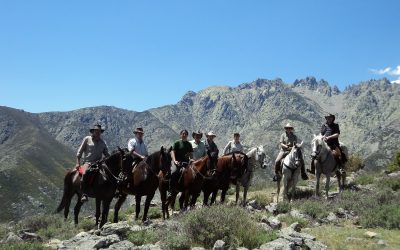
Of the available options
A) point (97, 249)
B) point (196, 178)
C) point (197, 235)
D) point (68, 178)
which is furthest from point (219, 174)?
point (97, 249)

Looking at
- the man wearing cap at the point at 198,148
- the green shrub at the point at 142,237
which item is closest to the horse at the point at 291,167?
the man wearing cap at the point at 198,148

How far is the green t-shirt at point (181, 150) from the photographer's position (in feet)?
53.1

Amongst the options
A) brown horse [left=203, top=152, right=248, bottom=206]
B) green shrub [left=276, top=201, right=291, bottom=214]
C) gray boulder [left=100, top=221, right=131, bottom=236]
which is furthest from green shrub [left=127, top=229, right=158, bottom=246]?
green shrub [left=276, top=201, right=291, bottom=214]

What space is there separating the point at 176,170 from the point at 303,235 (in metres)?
6.27

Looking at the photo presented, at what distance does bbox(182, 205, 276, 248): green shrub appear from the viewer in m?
10.0

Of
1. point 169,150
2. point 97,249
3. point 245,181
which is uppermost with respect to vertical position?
point 169,150

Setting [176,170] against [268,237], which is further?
[176,170]

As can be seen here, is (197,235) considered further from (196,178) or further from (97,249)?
(196,178)

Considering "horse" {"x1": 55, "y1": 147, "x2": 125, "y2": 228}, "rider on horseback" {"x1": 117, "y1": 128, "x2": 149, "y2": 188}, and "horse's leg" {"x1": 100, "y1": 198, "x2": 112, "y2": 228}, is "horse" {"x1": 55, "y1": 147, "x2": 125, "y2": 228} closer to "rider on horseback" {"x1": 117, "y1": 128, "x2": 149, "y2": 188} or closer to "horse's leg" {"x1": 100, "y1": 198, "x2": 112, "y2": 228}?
"horse's leg" {"x1": 100, "y1": 198, "x2": 112, "y2": 228}

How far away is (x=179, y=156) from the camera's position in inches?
640

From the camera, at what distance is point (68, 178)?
1633cm

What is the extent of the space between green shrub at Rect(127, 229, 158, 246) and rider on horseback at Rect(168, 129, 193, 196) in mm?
5153

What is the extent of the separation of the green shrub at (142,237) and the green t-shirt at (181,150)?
5664 millimetres

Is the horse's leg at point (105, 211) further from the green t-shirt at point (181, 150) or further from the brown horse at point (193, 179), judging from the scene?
the green t-shirt at point (181, 150)
